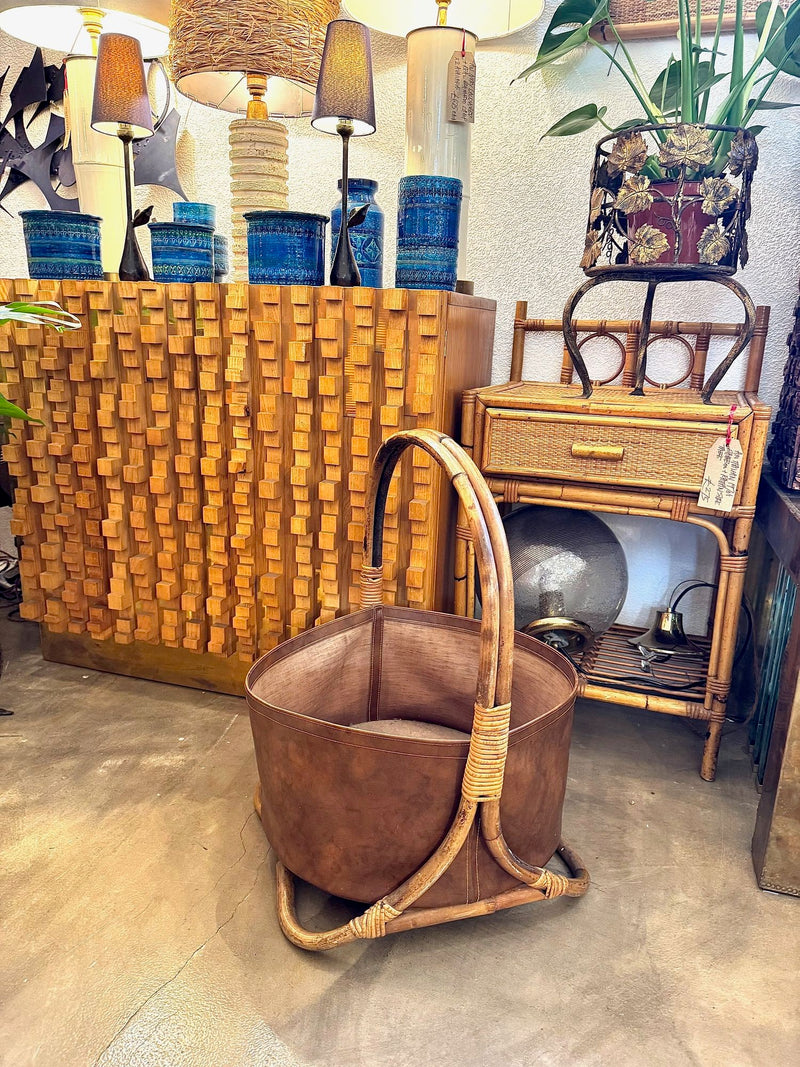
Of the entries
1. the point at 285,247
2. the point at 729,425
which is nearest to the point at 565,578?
the point at 729,425

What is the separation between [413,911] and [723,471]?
997 millimetres

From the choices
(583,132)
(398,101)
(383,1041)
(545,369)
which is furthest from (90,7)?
(383,1041)

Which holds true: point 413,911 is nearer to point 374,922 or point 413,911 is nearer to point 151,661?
point 374,922

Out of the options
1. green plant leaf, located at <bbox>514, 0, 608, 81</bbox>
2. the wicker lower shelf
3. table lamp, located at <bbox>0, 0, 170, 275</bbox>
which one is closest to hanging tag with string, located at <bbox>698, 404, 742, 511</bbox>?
the wicker lower shelf

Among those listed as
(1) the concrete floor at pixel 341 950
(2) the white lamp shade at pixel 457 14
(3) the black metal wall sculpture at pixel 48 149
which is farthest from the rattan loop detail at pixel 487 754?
(3) the black metal wall sculpture at pixel 48 149

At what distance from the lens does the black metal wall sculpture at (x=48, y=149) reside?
2291 millimetres

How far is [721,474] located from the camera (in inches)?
57.6

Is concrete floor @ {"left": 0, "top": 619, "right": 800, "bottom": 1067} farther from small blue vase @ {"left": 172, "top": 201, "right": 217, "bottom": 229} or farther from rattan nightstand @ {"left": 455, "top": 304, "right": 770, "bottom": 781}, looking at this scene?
small blue vase @ {"left": 172, "top": 201, "right": 217, "bottom": 229}

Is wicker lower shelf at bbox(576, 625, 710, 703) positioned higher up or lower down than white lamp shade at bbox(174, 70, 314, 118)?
lower down

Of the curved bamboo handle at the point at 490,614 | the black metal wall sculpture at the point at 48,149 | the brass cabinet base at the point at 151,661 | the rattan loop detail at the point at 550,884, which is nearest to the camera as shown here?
the curved bamboo handle at the point at 490,614

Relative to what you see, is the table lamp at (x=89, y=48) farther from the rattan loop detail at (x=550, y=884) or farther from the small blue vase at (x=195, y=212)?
the rattan loop detail at (x=550, y=884)

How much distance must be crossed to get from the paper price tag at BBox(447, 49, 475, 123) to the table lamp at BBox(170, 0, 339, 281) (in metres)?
0.30

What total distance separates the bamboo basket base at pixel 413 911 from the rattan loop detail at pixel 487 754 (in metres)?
0.21

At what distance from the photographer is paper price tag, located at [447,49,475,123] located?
173cm
